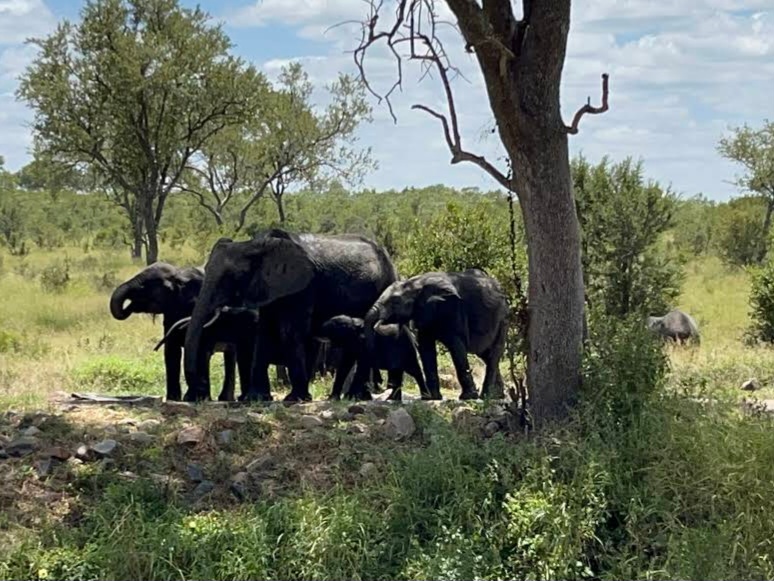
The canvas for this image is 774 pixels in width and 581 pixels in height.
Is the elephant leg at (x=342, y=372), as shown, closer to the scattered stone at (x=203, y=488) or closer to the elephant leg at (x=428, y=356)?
the elephant leg at (x=428, y=356)

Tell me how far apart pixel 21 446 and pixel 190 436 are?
3.63 feet

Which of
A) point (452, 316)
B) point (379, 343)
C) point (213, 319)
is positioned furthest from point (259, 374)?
point (452, 316)

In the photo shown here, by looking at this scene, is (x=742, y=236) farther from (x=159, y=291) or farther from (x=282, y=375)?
(x=159, y=291)

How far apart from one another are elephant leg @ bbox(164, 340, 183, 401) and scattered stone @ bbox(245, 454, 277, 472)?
3.52 meters

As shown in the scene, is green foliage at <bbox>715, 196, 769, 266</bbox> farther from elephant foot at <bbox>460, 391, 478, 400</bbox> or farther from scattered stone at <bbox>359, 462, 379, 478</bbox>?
scattered stone at <bbox>359, 462, 379, 478</bbox>

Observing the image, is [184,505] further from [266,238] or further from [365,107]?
[365,107]

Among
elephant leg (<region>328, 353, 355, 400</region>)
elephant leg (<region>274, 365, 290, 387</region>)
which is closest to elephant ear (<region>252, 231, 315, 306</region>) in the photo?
elephant leg (<region>328, 353, 355, 400</region>)

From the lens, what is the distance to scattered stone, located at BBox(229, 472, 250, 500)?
681 cm

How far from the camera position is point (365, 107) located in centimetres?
3388

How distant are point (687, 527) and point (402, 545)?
1.66 metres

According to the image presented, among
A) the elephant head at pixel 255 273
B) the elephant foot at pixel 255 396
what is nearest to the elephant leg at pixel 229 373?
the elephant foot at pixel 255 396

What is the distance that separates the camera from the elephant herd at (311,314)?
9.95 meters

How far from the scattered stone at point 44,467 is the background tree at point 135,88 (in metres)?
18.3

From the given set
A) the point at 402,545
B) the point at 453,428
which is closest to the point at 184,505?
the point at 402,545
